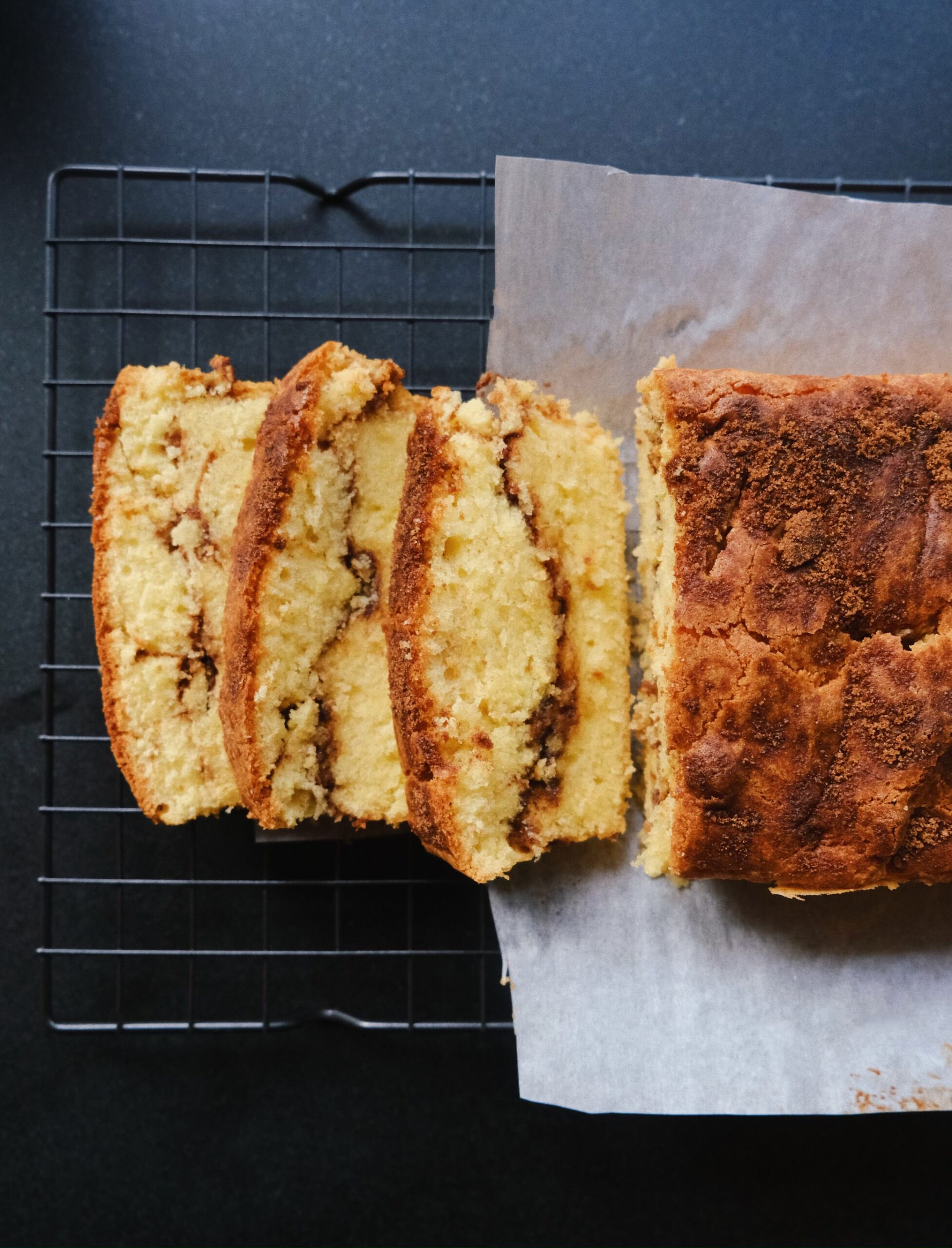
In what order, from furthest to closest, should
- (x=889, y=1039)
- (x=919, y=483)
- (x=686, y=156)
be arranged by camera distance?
(x=686, y=156) < (x=889, y=1039) < (x=919, y=483)

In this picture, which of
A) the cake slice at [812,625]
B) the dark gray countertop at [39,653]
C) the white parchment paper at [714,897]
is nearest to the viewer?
the cake slice at [812,625]

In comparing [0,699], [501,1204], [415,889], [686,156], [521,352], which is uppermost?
[686,156]

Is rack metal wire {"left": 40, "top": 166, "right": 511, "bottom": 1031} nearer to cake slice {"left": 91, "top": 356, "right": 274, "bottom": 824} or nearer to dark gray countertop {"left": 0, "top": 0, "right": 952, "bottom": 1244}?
dark gray countertop {"left": 0, "top": 0, "right": 952, "bottom": 1244}

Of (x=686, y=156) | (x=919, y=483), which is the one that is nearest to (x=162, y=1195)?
(x=919, y=483)

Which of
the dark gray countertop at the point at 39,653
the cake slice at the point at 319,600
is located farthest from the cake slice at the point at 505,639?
the dark gray countertop at the point at 39,653

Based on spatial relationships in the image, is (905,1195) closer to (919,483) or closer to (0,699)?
(919,483)

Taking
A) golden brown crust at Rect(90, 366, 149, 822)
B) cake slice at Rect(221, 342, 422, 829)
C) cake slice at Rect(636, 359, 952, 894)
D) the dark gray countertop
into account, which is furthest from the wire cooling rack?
cake slice at Rect(636, 359, 952, 894)

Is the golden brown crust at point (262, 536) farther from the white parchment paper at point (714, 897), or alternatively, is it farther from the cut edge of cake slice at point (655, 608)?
the cut edge of cake slice at point (655, 608)
